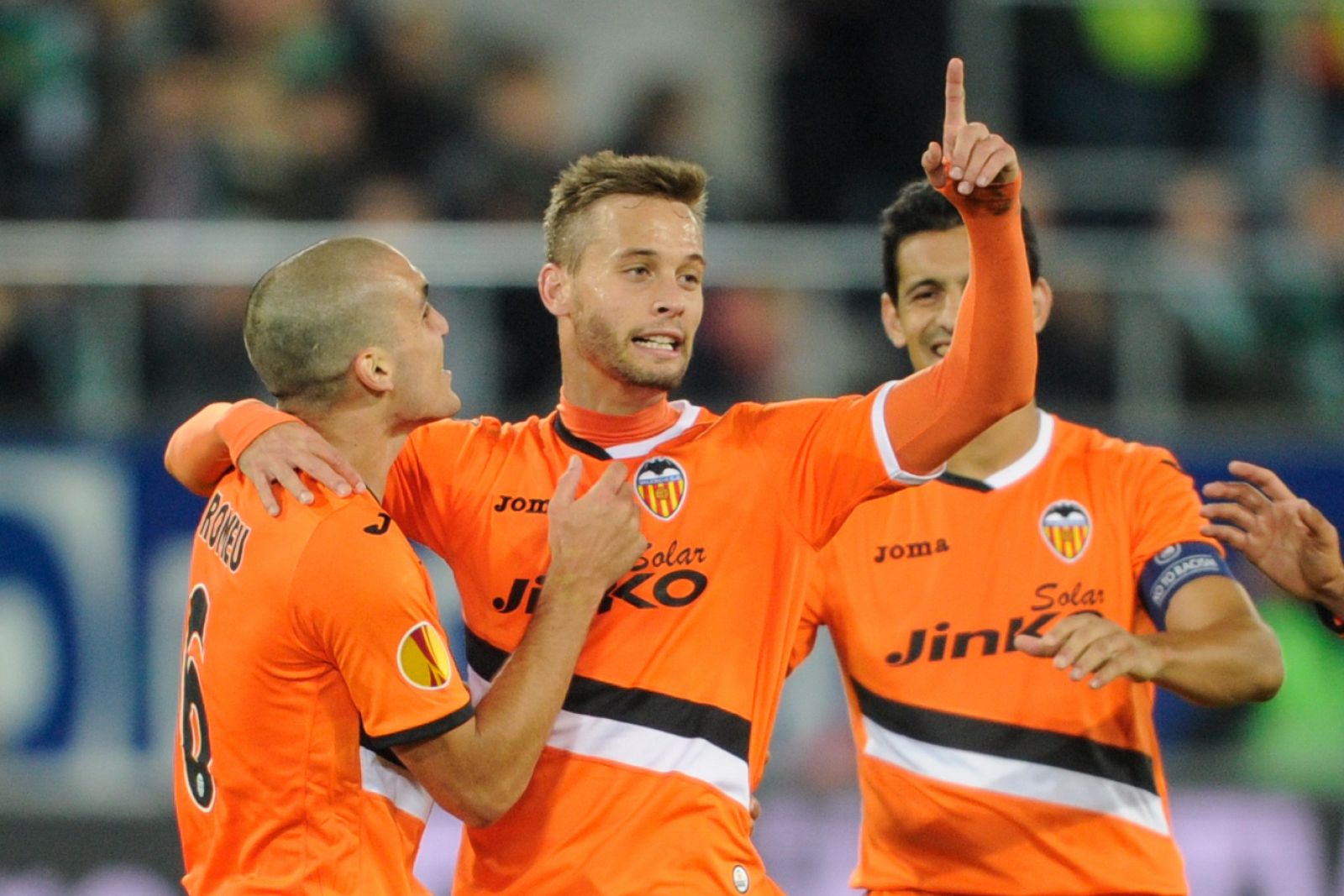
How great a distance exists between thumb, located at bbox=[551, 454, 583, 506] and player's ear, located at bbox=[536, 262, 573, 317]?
17.5 inches

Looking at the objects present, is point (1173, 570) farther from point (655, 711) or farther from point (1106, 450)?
point (655, 711)

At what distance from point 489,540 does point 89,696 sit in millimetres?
4366

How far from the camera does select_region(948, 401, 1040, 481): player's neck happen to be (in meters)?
4.95

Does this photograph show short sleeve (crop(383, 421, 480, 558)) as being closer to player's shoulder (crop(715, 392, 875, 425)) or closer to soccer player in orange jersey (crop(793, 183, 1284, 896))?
player's shoulder (crop(715, 392, 875, 425))

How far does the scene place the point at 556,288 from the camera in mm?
4633

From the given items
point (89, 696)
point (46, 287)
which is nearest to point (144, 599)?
point (89, 696)

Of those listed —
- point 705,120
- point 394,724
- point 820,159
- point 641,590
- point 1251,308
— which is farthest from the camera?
point 705,120

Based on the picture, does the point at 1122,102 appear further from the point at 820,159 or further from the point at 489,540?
the point at 489,540

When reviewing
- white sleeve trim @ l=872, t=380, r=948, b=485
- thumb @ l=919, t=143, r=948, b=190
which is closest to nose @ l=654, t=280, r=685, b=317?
white sleeve trim @ l=872, t=380, r=948, b=485

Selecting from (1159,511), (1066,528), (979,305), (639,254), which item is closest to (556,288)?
(639,254)

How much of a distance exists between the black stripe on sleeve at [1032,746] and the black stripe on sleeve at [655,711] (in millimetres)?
657

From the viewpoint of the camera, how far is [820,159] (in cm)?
1097

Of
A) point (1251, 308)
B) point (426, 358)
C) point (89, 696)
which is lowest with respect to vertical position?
point (89, 696)

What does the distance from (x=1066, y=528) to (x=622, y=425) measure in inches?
46.6
